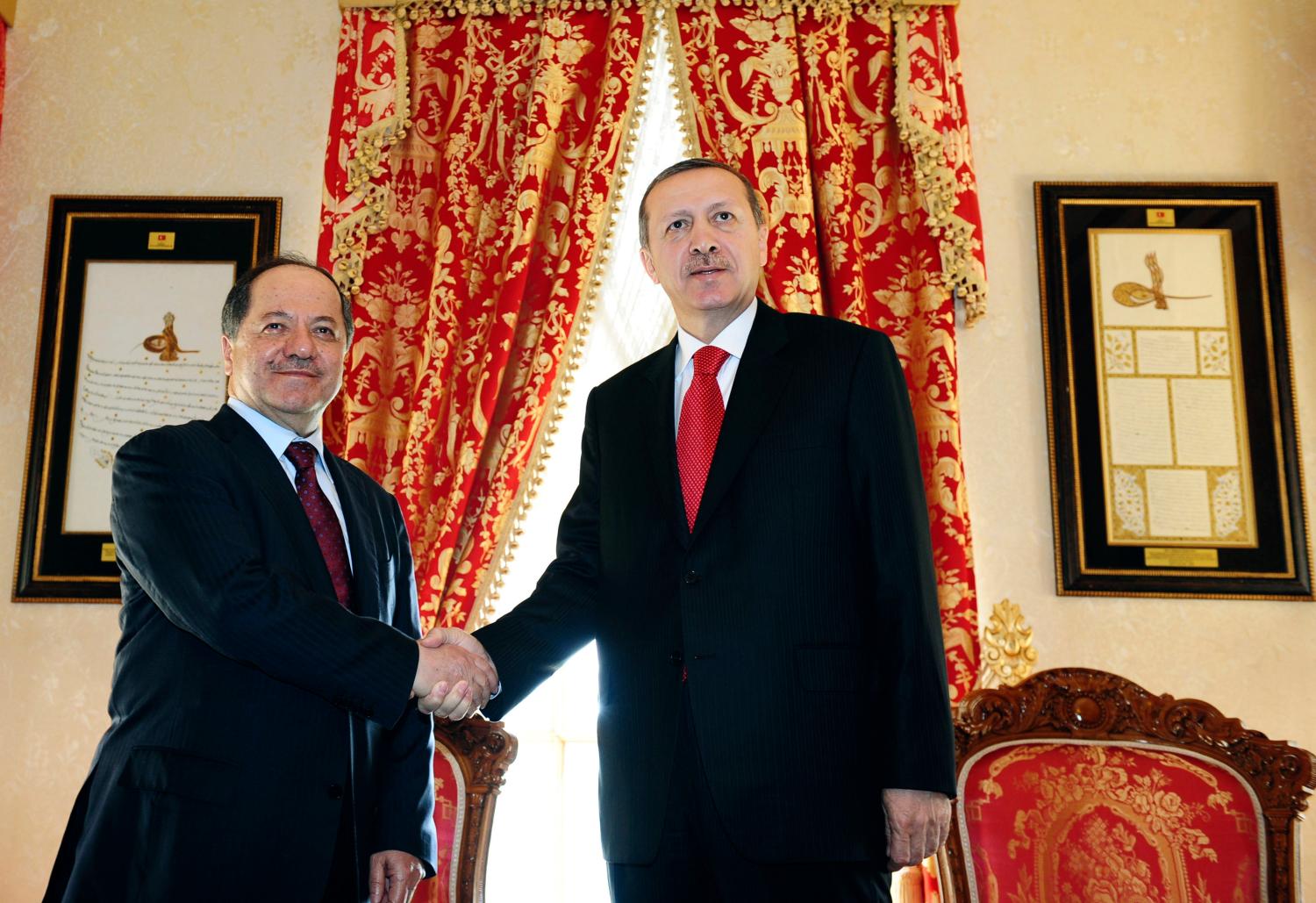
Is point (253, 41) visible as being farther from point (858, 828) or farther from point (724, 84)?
point (858, 828)

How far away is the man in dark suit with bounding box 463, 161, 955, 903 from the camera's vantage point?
168 centimetres

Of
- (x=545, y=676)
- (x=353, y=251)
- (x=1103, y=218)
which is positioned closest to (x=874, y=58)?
(x=1103, y=218)

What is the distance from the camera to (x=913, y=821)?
1.68 meters

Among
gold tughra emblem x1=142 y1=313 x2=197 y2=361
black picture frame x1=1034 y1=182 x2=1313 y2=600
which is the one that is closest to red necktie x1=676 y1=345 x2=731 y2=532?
black picture frame x1=1034 y1=182 x2=1313 y2=600

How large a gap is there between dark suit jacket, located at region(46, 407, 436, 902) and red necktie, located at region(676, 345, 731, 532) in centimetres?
58

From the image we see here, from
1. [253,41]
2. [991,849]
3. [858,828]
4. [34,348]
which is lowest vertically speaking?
[991,849]

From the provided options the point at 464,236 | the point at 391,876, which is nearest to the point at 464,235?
the point at 464,236

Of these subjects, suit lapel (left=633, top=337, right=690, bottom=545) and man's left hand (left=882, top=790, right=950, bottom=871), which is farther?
suit lapel (left=633, top=337, right=690, bottom=545)

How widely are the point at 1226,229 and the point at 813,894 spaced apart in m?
2.65

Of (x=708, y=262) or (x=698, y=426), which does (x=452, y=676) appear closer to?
(x=698, y=426)

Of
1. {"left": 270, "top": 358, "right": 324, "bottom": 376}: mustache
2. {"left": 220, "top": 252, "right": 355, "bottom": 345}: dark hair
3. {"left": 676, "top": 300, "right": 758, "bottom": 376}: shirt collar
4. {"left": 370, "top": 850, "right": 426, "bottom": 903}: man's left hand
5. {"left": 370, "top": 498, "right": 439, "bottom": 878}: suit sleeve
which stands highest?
{"left": 220, "top": 252, "right": 355, "bottom": 345}: dark hair

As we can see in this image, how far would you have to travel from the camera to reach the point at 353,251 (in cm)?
327

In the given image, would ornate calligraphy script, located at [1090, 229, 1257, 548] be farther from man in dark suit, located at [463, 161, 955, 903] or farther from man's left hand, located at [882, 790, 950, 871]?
man's left hand, located at [882, 790, 950, 871]

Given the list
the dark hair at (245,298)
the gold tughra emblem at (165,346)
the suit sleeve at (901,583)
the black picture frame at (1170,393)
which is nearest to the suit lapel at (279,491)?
the dark hair at (245,298)
